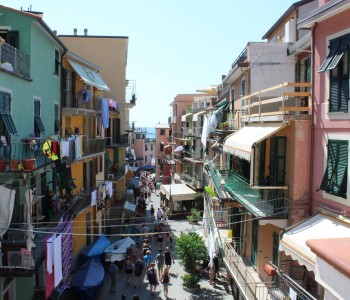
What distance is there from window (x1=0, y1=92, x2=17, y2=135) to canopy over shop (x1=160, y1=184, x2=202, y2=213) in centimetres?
3093

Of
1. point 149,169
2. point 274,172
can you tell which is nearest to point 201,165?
point 274,172

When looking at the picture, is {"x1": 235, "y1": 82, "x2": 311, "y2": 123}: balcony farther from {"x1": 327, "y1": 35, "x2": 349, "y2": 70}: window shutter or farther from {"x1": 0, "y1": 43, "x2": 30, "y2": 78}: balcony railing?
{"x1": 0, "y1": 43, "x2": 30, "y2": 78}: balcony railing

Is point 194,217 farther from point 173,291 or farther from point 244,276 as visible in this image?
point 244,276

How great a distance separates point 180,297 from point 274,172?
10.1m

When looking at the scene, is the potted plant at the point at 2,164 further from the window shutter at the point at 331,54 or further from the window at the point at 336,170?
the window shutter at the point at 331,54

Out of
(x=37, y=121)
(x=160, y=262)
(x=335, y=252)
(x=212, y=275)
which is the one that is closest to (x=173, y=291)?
(x=212, y=275)

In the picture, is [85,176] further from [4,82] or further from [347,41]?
[347,41]

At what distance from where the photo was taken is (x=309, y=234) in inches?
469

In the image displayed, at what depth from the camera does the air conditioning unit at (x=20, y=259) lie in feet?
45.8

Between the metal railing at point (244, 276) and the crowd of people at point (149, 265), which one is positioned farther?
the crowd of people at point (149, 265)

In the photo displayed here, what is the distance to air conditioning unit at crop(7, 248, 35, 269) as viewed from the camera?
45.8 feet

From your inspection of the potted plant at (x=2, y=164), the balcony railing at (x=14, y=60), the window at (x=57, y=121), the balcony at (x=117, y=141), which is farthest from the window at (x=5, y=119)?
the balcony at (x=117, y=141)

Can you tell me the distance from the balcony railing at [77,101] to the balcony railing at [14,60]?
270 inches

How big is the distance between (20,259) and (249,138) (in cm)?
868
